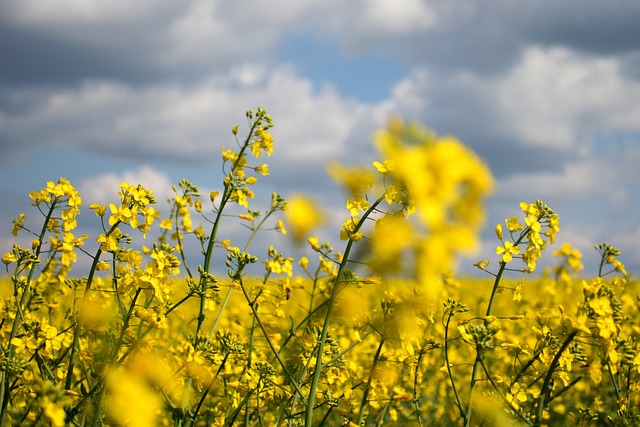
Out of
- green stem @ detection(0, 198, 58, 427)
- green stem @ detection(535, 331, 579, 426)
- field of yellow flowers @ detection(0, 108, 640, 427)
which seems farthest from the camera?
green stem @ detection(0, 198, 58, 427)

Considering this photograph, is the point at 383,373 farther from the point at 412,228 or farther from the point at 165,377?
the point at 412,228

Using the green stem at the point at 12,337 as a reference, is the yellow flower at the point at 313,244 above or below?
above

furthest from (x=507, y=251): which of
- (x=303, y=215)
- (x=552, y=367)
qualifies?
(x=303, y=215)

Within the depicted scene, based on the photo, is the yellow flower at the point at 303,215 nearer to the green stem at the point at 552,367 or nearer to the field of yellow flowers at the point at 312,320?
the field of yellow flowers at the point at 312,320

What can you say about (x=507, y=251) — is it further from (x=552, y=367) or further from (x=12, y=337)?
(x=12, y=337)

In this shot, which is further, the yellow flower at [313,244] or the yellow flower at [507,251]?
the yellow flower at [507,251]

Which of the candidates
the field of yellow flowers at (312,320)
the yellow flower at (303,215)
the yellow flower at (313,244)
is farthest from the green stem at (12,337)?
the yellow flower at (303,215)

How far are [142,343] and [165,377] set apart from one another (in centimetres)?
28

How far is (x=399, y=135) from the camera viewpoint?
1379mm

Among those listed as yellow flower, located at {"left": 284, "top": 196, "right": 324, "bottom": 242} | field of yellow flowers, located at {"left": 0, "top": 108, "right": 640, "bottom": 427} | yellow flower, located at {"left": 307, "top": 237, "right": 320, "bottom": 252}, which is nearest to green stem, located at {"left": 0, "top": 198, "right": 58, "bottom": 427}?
field of yellow flowers, located at {"left": 0, "top": 108, "right": 640, "bottom": 427}

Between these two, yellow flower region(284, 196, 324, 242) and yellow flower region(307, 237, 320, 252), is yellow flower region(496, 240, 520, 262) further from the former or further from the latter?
yellow flower region(284, 196, 324, 242)

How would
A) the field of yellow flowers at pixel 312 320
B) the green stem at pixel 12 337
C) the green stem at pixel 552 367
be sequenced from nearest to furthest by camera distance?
the field of yellow flowers at pixel 312 320
the green stem at pixel 552 367
the green stem at pixel 12 337

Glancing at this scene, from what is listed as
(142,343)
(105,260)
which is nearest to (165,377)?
(142,343)

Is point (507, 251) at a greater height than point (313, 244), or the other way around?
point (507, 251)
